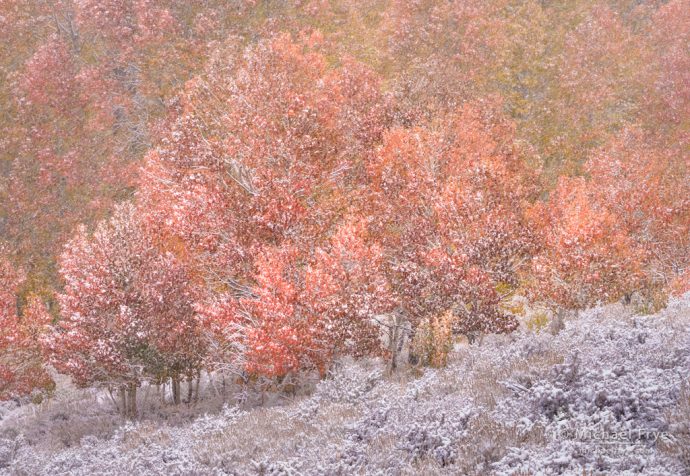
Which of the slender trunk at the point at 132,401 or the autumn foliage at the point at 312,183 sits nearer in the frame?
the autumn foliage at the point at 312,183

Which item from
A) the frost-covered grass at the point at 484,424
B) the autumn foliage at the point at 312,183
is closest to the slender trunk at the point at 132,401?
the autumn foliage at the point at 312,183

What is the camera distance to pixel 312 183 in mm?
20156

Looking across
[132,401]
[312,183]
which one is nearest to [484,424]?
[312,183]

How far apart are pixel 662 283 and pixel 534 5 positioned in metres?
23.0

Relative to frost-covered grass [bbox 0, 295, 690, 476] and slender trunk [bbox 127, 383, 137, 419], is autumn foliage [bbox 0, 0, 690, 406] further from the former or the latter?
frost-covered grass [bbox 0, 295, 690, 476]

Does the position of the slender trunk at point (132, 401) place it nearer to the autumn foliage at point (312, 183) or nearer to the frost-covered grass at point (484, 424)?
the autumn foliage at point (312, 183)

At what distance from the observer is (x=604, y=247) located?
720 inches

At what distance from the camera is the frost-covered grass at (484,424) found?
669 centimetres

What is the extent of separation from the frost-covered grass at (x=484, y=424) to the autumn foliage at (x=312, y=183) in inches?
140

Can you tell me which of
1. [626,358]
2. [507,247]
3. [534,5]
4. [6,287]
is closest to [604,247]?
[507,247]

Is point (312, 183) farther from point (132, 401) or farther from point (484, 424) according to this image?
point (484, 424)

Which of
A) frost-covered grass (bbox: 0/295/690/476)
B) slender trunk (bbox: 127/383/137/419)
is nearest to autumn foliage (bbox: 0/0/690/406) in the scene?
slender trunk (bbox: 127/383/137/419)

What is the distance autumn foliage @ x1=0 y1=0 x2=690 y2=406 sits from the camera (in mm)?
17859

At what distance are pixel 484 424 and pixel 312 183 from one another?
515 inches
